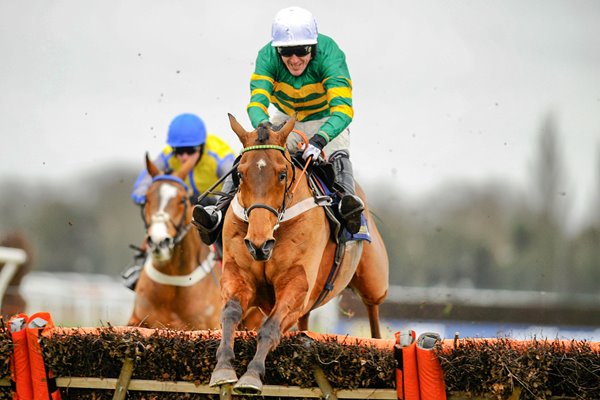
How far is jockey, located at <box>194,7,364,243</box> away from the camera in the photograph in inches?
251

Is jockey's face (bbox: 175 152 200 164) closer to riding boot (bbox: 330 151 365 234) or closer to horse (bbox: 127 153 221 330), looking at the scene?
horse (bbox: 127 153 221 330)

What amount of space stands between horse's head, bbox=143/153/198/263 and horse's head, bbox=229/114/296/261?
10.3 ft

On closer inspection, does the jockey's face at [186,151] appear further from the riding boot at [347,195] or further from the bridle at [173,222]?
the riding boot at [347,195]

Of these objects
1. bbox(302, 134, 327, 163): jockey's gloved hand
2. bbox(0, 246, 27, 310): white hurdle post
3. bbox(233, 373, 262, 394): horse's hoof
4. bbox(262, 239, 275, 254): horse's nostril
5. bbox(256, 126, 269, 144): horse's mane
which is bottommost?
bbox(0, 246, 27, 310): white hurdle post

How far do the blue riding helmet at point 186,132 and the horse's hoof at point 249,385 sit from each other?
509 centimetres

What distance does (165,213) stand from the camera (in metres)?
8.70

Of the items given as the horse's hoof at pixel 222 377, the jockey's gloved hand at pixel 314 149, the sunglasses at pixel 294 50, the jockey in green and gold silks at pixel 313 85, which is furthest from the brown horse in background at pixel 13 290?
the horse's hoof at pixel 222 377

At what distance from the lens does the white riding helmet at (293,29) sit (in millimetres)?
6422

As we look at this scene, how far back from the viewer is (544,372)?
4.96 meters

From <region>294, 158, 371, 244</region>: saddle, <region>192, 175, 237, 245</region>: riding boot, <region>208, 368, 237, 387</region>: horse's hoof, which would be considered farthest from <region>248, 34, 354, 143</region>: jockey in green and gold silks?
<region>208, 368, 237, 387</region>: horse's hoof

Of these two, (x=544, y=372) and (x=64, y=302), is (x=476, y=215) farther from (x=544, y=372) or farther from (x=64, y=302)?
(x=544, y=372)

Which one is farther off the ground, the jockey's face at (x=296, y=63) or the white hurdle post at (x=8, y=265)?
the jockey's face at (x=296, y=63)

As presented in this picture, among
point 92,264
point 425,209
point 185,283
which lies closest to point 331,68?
point 185,283

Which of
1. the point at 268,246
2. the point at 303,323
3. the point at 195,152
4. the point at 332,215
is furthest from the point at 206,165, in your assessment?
the point at 268,246
